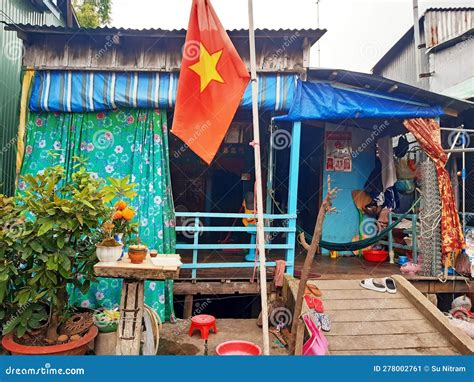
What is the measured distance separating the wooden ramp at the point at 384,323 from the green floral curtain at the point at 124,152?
5.83 ft

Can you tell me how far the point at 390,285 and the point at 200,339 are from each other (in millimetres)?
2525

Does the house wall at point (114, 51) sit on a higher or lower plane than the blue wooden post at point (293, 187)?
higher

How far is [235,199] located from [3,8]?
520 cm

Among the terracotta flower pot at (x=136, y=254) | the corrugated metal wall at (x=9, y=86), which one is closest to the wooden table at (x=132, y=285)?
the terracotta flower pot at (x=136, y=254)

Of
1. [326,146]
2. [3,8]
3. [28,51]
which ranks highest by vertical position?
[3,8]

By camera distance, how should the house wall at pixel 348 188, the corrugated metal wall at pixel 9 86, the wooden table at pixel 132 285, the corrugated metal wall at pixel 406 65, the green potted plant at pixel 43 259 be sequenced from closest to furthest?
1. the wooden table at pixel 132 285
2. the green potted plant at pixel 43 259
3. the corrugated metal wall at pixel 9 86
4. the house wall at pixel 348 188
5. the corrugated metal wall at pixel 406 65

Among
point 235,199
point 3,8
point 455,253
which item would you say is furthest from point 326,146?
point 3,8

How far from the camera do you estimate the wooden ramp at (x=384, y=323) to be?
3.19 m

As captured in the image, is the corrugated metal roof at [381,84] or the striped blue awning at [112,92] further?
the corrugated metal roof at [381,84]

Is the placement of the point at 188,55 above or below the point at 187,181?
above

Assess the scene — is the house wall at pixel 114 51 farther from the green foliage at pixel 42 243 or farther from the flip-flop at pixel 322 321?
the flip-flop at pixel 322 321
